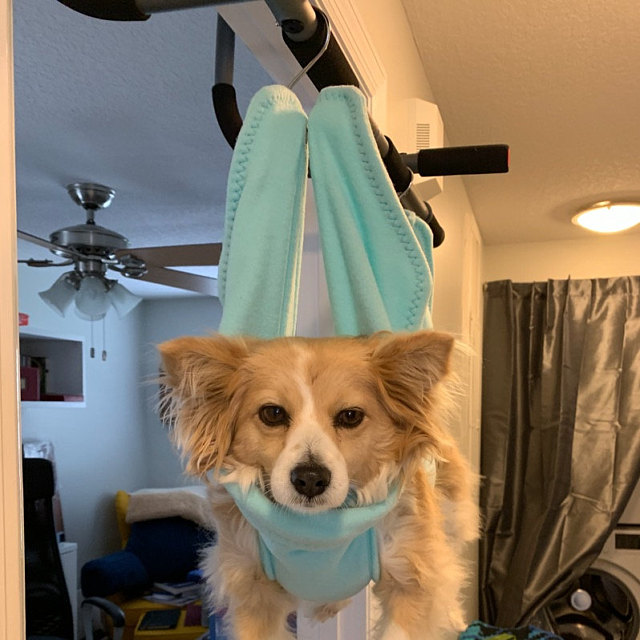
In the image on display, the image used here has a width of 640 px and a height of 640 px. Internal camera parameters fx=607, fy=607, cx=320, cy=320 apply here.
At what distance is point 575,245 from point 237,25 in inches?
121

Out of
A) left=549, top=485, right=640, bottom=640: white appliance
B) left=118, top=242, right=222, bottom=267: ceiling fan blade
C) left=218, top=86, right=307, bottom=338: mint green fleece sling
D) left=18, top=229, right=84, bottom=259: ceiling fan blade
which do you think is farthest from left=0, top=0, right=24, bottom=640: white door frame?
left=549, top=485, right=640, bottom=640: white appliance

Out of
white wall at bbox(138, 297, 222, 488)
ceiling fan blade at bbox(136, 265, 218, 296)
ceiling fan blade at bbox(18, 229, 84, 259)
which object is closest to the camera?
ceiling fan blade at bbox(18, 229, 84, 259)

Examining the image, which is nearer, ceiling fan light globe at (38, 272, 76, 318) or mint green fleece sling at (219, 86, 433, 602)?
mint green fleece sling at (219, 86, 433, 602)

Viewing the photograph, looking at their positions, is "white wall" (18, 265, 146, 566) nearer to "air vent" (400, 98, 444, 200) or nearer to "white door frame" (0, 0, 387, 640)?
"air vent" (400, 98, 444, 200)

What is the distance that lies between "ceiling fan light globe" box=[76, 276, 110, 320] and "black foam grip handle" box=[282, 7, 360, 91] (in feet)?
5.99

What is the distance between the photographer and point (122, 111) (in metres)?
1.74

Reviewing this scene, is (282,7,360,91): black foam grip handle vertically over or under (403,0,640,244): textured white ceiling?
under

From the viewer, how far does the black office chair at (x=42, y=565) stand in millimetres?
2527

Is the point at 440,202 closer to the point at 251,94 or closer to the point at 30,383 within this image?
the point at 251,94

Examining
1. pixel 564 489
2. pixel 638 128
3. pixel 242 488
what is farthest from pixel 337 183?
pixel 564 489

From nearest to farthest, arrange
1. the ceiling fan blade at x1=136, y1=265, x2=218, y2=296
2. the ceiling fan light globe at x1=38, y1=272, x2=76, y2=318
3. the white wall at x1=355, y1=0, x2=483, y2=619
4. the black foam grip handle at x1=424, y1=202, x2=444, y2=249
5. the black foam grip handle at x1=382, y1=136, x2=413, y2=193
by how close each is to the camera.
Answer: the black foam grip handle at x1=382, y1=136, x2=413, y2=193 → the black foam grip handle at x1=424, y1=202, x2=444, y2=249 → the white wall at x1=355, y1=0, x2=483, y2=619 → the ceiling fan light globe at x1=38, y1=272, x2=76, y2=318 → the ceiling fan blade at x1=136, y1=265, x2=218, y2=296

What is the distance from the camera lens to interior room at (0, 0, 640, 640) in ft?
2.50

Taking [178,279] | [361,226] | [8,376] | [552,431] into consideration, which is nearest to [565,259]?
[552,431]

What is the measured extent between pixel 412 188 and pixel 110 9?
1.19 ft
